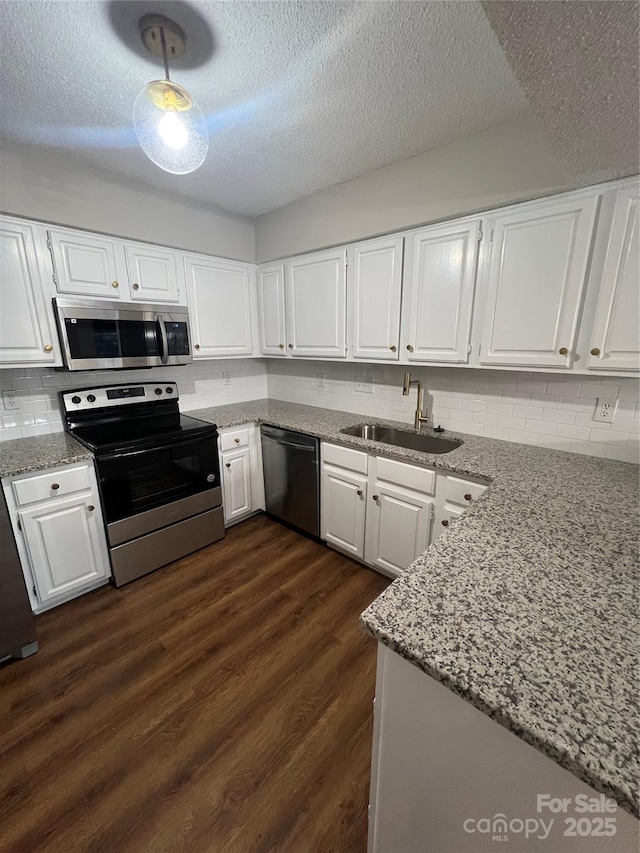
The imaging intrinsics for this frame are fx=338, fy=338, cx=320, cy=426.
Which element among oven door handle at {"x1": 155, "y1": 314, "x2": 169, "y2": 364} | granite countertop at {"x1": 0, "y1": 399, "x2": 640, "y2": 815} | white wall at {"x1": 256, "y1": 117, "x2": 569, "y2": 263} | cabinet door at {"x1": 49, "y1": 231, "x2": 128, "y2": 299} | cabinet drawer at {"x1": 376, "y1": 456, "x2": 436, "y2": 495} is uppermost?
white wall at {"x1": 256, "y1": 117, "x2": 569, "y2": 263}

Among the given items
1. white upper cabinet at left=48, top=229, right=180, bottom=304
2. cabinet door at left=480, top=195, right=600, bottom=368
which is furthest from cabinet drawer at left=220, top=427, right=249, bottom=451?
cabinet door at left=480, top=195, right=600, bottom=368

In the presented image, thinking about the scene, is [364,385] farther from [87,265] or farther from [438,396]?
[87,265]

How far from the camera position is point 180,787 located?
1.22 metres

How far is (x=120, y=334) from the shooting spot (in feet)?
7.24

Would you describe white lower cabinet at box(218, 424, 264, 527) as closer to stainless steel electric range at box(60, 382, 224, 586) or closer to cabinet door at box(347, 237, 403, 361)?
stainless steel electric range at box(60, 382, 224, 586)

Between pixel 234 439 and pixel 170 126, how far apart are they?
1.90 metres

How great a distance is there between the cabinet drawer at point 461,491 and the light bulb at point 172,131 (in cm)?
185

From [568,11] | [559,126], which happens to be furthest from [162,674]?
[559,126]

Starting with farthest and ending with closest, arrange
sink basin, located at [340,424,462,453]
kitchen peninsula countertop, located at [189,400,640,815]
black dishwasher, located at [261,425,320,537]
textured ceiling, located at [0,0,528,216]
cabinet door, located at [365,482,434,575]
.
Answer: black dishwasher, located at [261,425,320,537], sink basin, located at [340,424,462,453], cabinet door, located at [365,482,434,575], textured ceiling, located at [0,0,528,216], kitchen peninsula countertop, located at [189,400,640,815]

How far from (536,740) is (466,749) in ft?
0.70

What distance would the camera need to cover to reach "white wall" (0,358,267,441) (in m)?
2.13

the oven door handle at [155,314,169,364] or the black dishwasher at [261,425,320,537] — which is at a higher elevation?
the oven door handle at [155,314,169,364]

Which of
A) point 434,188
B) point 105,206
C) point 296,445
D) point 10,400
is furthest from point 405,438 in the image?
point 10,400

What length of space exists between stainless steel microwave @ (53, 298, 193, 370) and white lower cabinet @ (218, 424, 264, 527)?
695 millimetres
